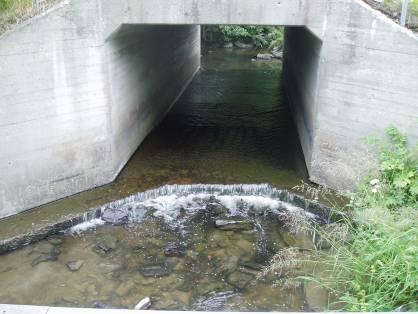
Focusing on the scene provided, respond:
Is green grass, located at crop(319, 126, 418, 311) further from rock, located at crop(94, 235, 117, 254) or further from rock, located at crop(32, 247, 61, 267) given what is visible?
rock, located at crop(32, 247, 61, 267)

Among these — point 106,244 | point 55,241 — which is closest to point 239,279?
point 106,244

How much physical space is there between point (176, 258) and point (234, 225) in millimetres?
1336

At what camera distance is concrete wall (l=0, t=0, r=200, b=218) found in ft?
23.2

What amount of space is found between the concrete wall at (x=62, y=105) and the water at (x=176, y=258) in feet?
3.24

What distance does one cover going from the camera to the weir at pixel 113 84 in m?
7.09

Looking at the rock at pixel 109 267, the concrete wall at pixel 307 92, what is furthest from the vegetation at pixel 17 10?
the concrete wall at pixel 307 92

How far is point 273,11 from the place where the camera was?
301 inches

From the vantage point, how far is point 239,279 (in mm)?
6480

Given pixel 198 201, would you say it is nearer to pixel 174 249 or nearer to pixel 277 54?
pixel 174 249

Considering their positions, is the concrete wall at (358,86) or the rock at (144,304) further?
the concrete wall at (358,86)

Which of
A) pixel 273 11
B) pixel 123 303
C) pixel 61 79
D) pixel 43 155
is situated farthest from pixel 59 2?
pixel 123 303

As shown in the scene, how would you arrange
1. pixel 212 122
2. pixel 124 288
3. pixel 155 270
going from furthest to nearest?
pixel 212 122 < pixel 155 270 < pixel 124 288

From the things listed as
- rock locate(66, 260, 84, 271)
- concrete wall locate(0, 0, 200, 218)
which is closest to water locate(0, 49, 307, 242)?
concrete wall locate(0, 0, 200, 218)

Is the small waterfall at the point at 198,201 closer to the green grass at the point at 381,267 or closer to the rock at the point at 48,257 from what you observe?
the rock at the point at 48,257
